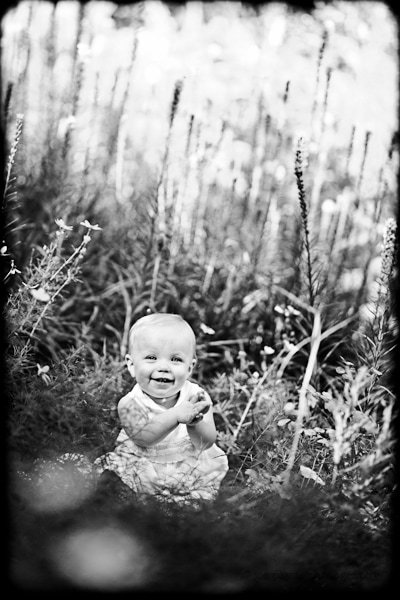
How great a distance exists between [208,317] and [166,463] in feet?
3.72

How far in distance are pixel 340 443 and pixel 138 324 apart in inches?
29.7

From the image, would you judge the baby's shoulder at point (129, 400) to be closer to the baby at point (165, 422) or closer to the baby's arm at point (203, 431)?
the baby at point (165, 422)

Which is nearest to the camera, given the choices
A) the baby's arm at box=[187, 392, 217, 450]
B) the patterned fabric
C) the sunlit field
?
the sunlit field

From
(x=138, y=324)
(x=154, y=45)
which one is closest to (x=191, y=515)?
(x=138, y=324)

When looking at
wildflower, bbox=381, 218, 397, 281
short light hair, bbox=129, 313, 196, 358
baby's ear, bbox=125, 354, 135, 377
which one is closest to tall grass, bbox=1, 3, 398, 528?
wildflower, bbox=381, 218, 397, 281

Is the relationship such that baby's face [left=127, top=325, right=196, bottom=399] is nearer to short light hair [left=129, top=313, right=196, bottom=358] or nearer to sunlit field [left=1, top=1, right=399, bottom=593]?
short light hair [left=129, top=313, right=196, bottom=358]

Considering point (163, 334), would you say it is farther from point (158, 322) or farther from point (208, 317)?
point (208, 317)

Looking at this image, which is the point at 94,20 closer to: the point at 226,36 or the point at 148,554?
the point at 226,36

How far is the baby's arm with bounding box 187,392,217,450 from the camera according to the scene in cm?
208

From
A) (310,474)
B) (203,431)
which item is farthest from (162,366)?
(310,474)

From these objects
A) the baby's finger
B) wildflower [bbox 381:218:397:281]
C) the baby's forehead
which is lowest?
the baby's finger

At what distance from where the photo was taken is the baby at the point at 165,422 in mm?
2027

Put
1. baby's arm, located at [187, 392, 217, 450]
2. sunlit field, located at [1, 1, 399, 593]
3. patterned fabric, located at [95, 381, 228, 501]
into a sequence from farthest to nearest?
1. baby's arm, located at [187, 392, 217, 450]
2. patterned fabric, located at [95, 381, 228, 501]
3. sunlit field, located at [1, 1, 399, 593]

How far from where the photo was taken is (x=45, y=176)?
3346mm
